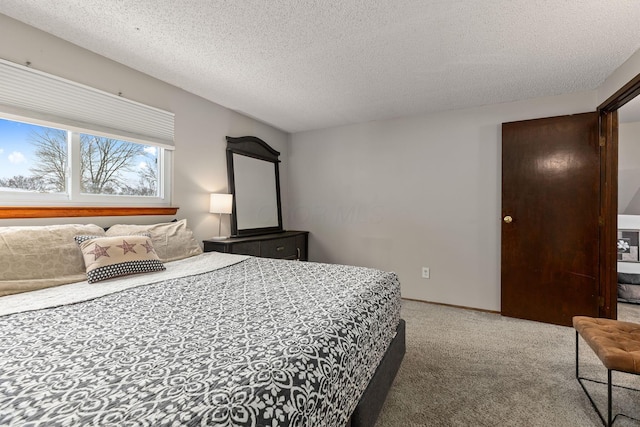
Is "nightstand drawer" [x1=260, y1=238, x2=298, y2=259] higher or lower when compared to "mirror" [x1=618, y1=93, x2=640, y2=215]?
lower

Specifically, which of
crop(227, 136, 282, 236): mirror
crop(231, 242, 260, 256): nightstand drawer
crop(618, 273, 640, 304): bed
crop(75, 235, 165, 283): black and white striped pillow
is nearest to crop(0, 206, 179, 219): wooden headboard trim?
crop(75, 235, 165, 283): black and white striped pillow

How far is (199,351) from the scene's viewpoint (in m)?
0.87

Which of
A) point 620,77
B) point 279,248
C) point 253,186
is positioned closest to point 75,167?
point 253,186

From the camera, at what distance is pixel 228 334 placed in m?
0.99

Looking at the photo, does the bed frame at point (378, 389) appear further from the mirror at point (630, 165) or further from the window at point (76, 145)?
the mirror at point (630, 165)

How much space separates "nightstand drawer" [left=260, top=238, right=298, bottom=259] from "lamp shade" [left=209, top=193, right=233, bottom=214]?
53 centimetres

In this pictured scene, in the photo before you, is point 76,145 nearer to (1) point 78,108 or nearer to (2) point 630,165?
(1) point 78,108

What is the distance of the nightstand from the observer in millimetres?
2793

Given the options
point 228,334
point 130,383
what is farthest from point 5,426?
point 228,334

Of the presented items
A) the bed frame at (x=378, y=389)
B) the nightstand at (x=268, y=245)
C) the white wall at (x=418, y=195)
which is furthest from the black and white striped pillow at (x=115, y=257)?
the white wall at (x=418, y=195)

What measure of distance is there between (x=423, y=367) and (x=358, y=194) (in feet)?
7.37

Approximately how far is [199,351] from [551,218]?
3219 mm

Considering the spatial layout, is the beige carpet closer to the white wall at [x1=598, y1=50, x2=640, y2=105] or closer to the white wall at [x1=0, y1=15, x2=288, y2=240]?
the white wall at [x1=598, y1=50, x2=640, y2=105]

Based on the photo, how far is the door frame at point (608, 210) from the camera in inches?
99.1
